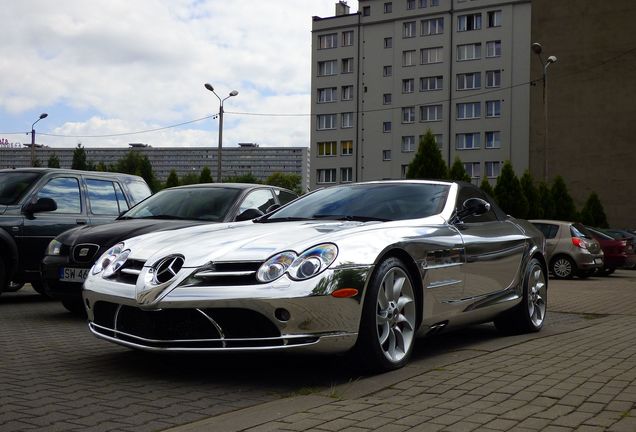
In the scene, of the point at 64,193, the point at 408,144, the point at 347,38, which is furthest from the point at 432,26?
the point at 64,193

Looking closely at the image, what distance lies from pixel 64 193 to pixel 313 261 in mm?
6454

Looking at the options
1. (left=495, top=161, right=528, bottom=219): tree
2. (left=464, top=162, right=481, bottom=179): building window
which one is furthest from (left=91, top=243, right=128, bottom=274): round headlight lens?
(left=464, top=162, right=481, bottom=179): building window

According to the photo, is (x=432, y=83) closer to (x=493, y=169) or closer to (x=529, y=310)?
(x=493, y=169)

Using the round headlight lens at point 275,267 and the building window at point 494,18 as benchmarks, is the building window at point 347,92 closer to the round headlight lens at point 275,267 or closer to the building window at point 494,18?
the building window at point 494,18

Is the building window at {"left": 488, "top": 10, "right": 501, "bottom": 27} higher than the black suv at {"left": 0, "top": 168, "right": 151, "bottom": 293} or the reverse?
higher

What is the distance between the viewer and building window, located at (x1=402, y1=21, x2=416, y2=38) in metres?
72.4

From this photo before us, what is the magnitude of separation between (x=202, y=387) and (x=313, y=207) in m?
2.09

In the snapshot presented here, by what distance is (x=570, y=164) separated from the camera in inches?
2336

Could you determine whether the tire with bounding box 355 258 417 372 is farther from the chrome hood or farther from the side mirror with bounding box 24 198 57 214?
the side mirror with bounding box 24 198 57 214

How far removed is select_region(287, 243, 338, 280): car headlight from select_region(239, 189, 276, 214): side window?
4.17 metres

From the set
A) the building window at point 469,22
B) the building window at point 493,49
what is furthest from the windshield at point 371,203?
the building window at point 469,22

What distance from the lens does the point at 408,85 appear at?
7181 cm

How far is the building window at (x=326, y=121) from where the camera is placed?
76062 mm

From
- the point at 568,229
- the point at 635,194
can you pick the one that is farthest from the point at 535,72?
the point at 568,229
